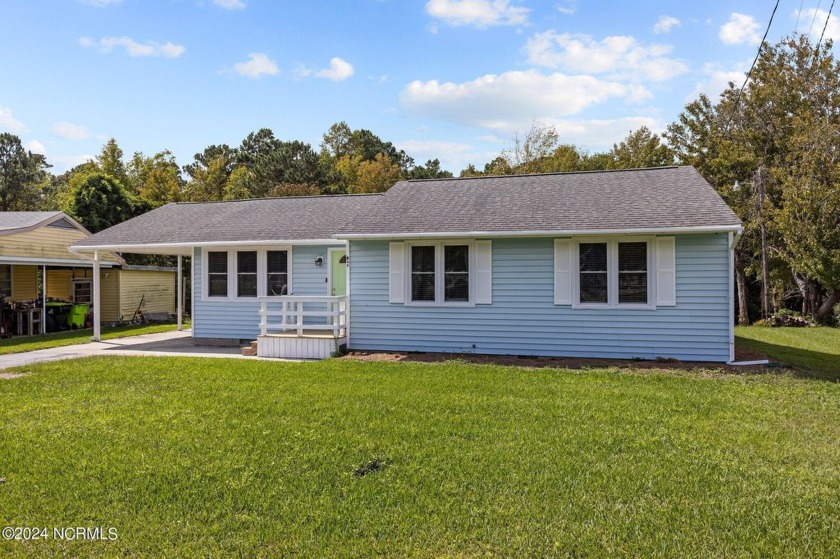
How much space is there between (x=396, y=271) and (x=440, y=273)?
0.88m

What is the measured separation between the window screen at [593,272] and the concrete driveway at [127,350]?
670 centimetres

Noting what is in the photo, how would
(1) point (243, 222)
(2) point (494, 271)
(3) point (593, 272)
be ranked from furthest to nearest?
1. (1) point (243, 222)
2. (2) point (494, 271)
3. (3) point (593, 272)

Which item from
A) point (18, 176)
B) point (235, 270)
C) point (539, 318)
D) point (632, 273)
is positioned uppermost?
point (18, 176)

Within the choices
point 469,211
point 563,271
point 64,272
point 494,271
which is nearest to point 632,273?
point 563,271

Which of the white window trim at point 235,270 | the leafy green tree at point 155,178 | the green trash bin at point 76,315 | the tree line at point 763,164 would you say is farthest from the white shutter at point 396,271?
the leafy green tree at point 155,178

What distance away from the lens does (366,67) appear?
13.7 m

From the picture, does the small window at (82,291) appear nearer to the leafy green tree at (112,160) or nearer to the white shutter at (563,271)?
the white shutter at (563,271)

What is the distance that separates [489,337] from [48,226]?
14.5 metres

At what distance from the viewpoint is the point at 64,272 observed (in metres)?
19.7

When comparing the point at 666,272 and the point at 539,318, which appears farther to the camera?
the point at 539,318

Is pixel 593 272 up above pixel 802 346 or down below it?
above

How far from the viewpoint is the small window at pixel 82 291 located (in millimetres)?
18344

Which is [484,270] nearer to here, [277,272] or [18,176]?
[277,272]

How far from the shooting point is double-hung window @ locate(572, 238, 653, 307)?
970cm
